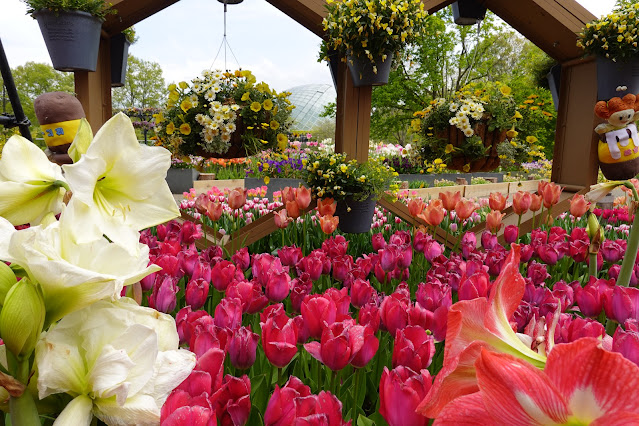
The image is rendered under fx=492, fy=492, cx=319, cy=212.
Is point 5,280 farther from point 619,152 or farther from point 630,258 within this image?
point 619,152

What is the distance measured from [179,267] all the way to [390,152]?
1162cm

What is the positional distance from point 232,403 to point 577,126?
3817mm

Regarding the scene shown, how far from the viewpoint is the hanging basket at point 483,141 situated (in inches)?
128

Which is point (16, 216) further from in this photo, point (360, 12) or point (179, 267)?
point (360, 12)

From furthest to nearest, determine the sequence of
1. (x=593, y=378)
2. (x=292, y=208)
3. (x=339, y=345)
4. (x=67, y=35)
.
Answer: (x=67, y=35)
(x=292, y=208)
(x=339, y=345)
(x=593, y=378)

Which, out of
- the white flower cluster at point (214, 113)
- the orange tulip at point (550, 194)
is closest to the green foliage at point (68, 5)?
the white flower cluster at point (214, 113)

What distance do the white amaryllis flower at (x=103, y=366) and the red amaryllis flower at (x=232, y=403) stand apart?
233 millimetres

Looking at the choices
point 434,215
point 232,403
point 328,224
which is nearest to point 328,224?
point 328,224

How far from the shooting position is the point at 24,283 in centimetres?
32

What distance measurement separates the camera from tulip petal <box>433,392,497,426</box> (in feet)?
1.06

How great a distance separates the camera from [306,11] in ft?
10.2

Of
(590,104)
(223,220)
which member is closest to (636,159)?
(590,104)

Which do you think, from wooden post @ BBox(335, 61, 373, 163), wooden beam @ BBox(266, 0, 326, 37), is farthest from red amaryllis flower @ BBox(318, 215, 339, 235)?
wooden beam @ BBox(266, 0, 326, 37)

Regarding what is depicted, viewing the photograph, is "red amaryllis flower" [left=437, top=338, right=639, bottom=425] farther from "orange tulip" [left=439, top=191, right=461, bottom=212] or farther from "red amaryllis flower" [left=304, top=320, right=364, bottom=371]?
"orange tulip" [left=439, top=191, right=461, bottom=212]
